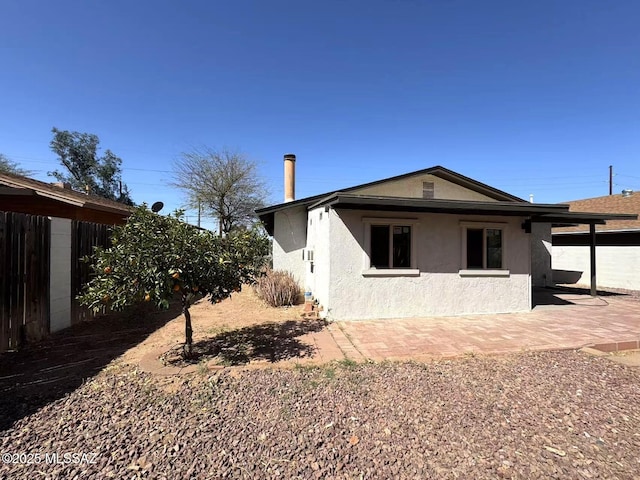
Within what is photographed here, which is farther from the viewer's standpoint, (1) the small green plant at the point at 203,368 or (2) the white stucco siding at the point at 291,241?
(2) the white stucco siding at the point at 291,241

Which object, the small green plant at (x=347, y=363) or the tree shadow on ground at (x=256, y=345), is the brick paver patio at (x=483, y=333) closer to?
the small green plant at (x=347, y=363)

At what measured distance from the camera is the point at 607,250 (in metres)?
14.8

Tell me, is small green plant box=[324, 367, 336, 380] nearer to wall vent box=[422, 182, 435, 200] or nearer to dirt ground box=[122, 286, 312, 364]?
dirt ground box=[122, 286, 312, 364]

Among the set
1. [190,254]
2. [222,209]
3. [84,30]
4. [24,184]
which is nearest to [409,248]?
[190,254]

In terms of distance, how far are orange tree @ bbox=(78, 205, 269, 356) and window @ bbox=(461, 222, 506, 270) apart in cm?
624

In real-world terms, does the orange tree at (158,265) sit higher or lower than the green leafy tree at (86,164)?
lower

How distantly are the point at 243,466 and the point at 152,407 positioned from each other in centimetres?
151

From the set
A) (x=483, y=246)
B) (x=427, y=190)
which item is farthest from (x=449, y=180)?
(x=483, y=246)

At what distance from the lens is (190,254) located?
4.32 m

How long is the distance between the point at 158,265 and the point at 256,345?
2.34 metres

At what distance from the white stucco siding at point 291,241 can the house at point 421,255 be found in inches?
100

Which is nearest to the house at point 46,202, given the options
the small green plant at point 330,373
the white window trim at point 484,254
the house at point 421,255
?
the house at point 421,255

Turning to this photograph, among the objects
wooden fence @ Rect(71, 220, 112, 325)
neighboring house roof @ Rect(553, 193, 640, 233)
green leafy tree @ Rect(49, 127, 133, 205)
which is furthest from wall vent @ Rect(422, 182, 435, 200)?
green leafy tree @ Rect(49, 127, 133, 205)

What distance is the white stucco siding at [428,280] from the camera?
24.2 feet
